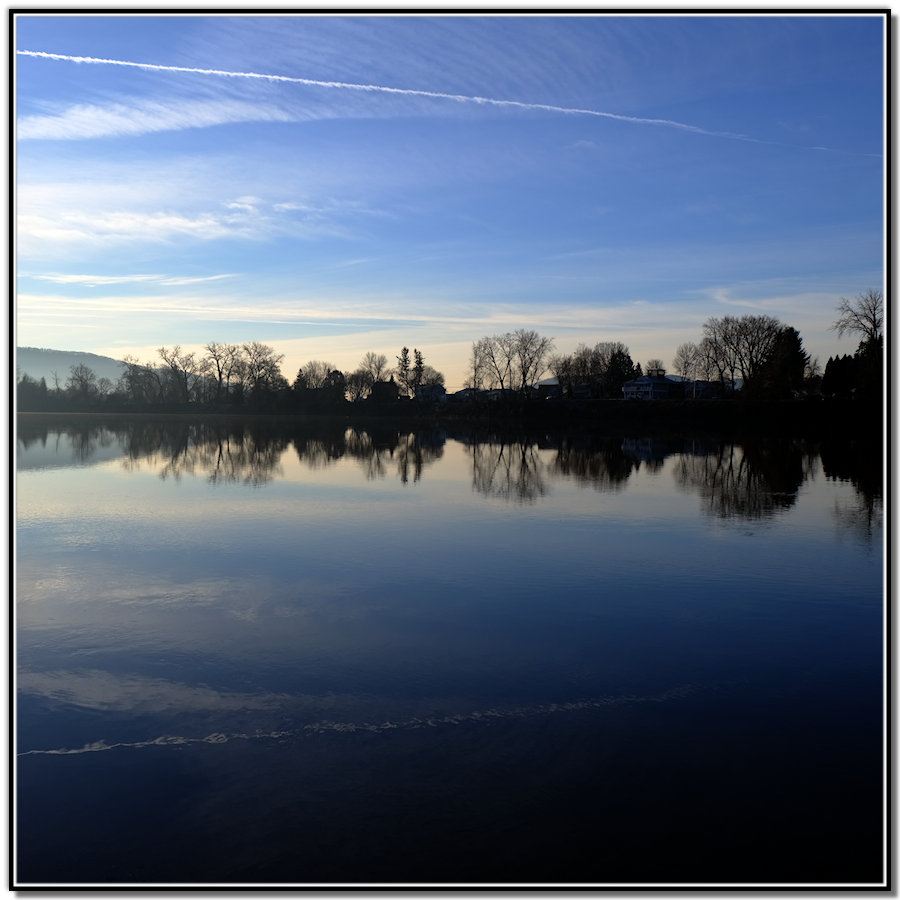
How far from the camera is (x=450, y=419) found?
112688mm

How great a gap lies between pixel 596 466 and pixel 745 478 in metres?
6.79

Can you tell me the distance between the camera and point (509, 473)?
3022 cm

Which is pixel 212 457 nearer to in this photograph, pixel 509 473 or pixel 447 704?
pixel 509 473

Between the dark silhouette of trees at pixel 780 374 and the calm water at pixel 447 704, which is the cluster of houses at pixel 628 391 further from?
the calm water at pixel 447 704

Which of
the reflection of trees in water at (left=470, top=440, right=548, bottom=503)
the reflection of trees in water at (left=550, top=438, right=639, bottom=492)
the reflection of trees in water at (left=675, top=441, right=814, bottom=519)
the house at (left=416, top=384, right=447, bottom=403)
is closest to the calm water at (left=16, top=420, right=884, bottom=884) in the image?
the reflection of trees in water at (left=675, top=441, right=814, bottom=519)

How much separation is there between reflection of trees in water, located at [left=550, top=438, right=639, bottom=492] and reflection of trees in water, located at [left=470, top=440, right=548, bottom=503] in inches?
44.1

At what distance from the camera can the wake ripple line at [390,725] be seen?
6508 mm

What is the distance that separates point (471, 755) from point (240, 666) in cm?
313

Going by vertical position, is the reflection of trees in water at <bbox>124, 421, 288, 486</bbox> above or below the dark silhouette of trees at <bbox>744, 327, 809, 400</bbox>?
below

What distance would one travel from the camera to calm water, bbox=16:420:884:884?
5215mm

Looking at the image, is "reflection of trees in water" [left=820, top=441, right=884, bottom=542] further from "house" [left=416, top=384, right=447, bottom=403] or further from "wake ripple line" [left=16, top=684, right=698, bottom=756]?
"house" [left=416, top=384, right=447, bottom=403]

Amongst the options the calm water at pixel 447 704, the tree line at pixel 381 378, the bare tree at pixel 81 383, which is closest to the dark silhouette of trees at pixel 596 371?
the tree line at pixel 381 378

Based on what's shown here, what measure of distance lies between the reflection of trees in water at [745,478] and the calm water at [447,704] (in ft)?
12.8

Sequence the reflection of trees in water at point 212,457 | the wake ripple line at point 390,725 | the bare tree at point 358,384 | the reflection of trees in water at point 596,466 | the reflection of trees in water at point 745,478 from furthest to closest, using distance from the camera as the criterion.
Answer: the bare tree at point 358,384, the reflection of trees in water at point 212,457, the reflection of trees in water at point 596,466, the reflection of trees in water at point 745,478, the wake ripple line at point 390,725
